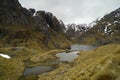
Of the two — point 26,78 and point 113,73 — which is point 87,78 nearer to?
point 113,73

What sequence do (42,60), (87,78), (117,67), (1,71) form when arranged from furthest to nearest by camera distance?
1. (42,60)
2. (1,71)
3. (87,78)
4. (117,67)

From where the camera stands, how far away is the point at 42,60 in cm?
13338

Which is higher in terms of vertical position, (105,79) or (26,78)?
(105,79)

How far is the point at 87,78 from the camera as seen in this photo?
77.6 ft

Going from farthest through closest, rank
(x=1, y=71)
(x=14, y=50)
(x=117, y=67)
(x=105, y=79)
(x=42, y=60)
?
1. (x=14, y=50)
2. (x=42, y=60)
3. (x=1, y=71)
4. (x=117, y=67)
5. (x=105, y=79)

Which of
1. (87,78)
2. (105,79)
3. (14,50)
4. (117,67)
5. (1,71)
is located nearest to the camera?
(105,79)

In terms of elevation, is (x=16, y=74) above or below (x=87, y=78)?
below

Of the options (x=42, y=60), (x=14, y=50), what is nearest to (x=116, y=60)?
(x=42, y=60)

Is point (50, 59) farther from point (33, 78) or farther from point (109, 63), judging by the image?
point (109, 63)

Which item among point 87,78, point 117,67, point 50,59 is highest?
point 117,67

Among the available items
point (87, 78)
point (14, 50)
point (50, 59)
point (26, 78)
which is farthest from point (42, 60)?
point (87, 78)

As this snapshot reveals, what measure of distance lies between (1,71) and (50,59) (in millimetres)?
54567

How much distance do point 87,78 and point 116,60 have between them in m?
4.06

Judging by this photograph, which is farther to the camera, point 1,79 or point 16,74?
point 16,74
